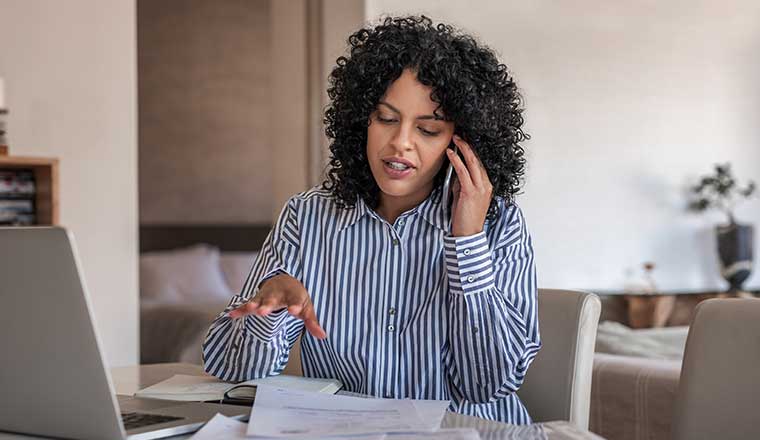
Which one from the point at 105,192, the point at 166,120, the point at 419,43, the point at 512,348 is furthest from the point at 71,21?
the point at 166,120

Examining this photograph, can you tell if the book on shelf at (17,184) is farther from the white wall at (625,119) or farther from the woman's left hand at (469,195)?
the woman's left hand at (469,195)

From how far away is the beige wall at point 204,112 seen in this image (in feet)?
23.5

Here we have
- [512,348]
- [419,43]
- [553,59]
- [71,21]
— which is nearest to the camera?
[512,348]

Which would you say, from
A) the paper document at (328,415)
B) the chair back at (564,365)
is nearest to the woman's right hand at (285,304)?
the paper document at (328,415)

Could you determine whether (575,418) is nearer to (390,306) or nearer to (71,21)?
(390,306)

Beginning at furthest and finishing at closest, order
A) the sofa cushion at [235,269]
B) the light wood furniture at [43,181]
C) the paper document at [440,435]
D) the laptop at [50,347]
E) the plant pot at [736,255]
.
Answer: the sofa cushion at [235,269], the plant pot at [736,255], the light wood furniture at [43,181], the paper document at [440,435], the laptop at [50,347]

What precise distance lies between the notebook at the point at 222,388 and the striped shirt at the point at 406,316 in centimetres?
6

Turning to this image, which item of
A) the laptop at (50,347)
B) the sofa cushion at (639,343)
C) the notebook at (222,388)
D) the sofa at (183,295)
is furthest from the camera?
the sofa at (183,295)

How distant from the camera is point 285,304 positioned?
1346 millimetres

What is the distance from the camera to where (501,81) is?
1.76m

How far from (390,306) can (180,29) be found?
5.97 metres

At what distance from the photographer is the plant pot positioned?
4883 millimetres

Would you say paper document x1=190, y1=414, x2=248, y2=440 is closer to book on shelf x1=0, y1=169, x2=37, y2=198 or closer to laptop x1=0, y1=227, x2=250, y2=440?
laptop x1=0, y1=227, x2=250, y2=440

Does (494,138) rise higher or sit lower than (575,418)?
higher
